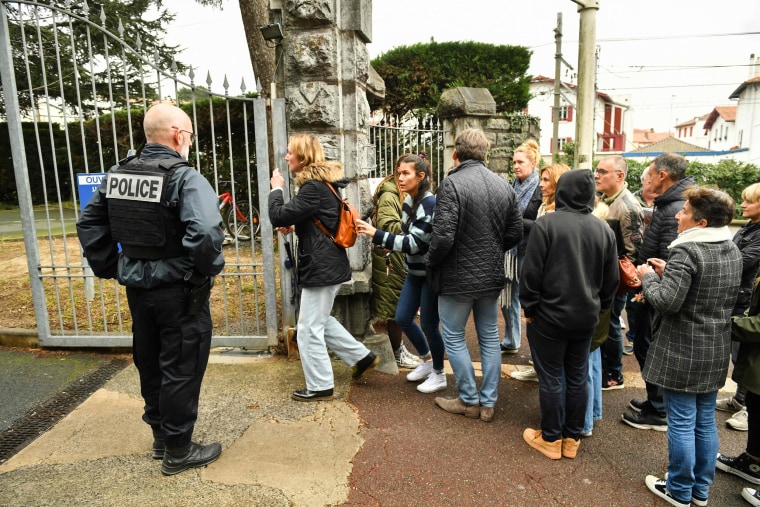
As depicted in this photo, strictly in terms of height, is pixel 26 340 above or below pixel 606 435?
above

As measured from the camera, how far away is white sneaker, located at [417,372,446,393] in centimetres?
403

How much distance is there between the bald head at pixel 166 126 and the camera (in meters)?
2.77

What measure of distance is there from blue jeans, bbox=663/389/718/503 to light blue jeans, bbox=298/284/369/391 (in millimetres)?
2167

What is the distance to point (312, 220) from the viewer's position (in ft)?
11.8

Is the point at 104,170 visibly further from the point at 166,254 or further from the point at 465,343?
the point at 465,343

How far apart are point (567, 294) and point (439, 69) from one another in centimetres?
951

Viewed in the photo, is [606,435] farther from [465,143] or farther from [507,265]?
[465,143]

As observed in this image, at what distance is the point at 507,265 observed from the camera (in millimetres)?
4672

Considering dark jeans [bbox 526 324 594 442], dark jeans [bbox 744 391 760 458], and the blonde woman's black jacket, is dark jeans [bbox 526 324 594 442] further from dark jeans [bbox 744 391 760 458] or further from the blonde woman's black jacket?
the blonde woman's black jacket

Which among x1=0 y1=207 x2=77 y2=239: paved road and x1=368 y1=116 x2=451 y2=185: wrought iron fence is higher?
x1=368 y1=116 x2=451 y2=185: wrought iron fence

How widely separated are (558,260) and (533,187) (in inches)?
66.8

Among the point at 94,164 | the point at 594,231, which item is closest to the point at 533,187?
the point at 594,231

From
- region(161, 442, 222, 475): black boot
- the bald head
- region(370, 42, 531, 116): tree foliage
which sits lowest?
region(161, 442, 222, 475): black boot

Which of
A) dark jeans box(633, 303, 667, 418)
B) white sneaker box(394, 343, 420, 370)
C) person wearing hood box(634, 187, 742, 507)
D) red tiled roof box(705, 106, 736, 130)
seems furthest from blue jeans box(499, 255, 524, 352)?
red tiled roof box(705, 106, 736, 130)
